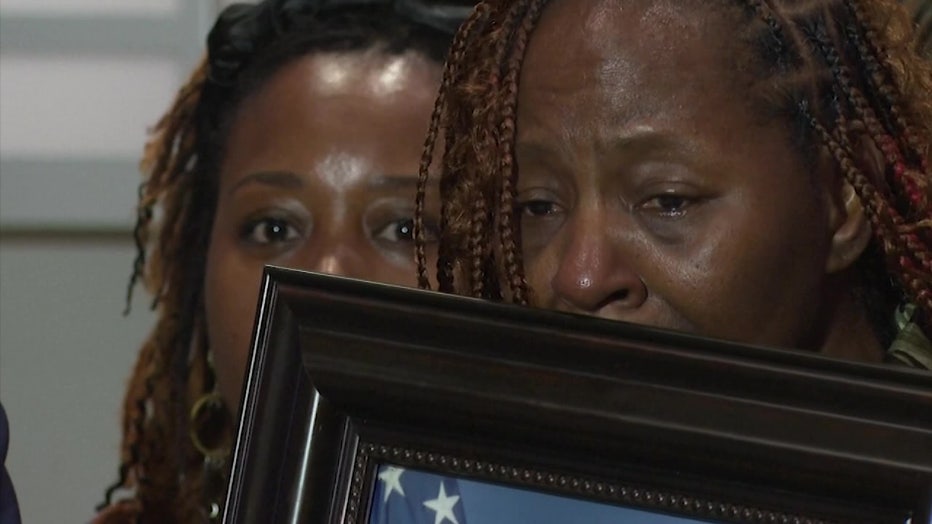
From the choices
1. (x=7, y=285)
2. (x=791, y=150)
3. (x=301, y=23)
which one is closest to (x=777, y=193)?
(x=791, y=150)

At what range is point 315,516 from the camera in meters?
0.86

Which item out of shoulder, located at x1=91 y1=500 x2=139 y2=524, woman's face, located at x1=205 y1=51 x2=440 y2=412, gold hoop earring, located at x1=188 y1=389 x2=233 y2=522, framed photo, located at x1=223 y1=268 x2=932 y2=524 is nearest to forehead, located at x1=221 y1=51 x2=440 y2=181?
woman's face, located at x1=205 y1=51 x2=440 y2=412

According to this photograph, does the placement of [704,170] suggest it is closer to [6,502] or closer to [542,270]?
[542,270]

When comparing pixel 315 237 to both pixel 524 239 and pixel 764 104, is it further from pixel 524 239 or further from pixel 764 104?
pixel 764 104

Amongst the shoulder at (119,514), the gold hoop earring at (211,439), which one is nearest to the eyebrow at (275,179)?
the gold hoop earring at (211,439)

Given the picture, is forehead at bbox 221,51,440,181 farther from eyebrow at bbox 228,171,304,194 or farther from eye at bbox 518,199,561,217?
eye at bbox 518,199,561,217

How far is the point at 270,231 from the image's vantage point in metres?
1.46

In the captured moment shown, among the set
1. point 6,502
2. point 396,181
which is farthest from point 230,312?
point 6,502

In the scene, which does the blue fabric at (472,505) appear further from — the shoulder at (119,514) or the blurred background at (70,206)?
the blurred background at (70,206)

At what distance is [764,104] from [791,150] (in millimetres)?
32

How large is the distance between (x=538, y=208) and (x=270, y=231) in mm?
454

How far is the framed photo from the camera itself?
32.0 inches

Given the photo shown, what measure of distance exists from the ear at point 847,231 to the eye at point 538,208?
176 millimetres

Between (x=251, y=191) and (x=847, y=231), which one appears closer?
(x=847, y=231)
